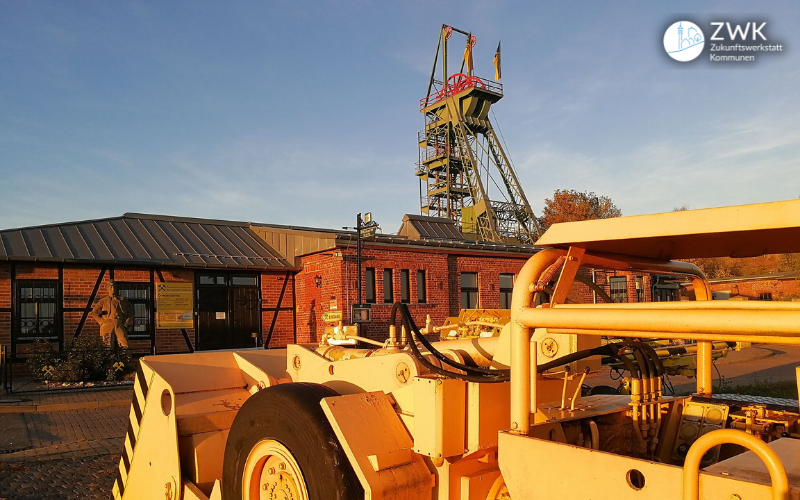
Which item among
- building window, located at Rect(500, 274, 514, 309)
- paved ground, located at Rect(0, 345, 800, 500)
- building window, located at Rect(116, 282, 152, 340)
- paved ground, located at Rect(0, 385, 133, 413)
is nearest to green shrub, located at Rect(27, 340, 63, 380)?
paved ground, located at Rect(0, 385, 133, 413)

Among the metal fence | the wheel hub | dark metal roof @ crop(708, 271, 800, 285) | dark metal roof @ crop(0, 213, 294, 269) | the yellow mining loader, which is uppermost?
dark metal roof @ crop(0, 213, 294, 269)

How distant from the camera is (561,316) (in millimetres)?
1854

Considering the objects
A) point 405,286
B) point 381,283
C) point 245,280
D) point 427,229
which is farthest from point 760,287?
point 245,280

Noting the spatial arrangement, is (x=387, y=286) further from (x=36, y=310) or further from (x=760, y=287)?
(x=760, y=287)

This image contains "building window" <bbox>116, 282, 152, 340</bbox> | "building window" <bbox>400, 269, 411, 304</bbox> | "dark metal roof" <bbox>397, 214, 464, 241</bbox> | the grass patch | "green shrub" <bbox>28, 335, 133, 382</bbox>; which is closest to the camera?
the grass patch

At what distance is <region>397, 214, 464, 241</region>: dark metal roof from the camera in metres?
25.5

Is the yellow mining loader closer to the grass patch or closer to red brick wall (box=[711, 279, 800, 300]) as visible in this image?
the grass patch

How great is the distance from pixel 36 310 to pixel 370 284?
29.0 ft

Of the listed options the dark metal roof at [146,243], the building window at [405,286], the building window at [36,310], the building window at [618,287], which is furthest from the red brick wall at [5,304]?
the building window at [618,287]

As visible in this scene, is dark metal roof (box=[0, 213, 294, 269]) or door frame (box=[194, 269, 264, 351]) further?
door frame (box=[194, 269, 264, 351])

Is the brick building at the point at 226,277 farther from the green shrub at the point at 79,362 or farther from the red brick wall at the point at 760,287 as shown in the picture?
the red brick wall at the point at 760,287

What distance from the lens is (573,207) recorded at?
42.1 m

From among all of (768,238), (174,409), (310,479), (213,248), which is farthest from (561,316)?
(213,248)

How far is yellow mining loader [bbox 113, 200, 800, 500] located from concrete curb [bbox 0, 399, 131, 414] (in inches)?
315
